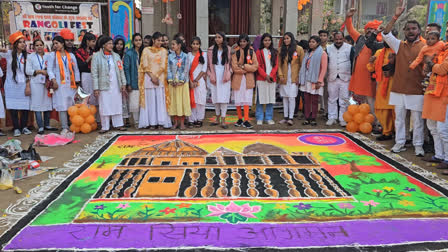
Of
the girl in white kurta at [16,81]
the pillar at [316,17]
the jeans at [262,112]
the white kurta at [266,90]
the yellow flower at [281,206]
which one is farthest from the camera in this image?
the pillar at [316,17]

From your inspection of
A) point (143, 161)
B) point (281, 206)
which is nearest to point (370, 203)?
point (281, 206)

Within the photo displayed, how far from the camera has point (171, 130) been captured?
6.55m

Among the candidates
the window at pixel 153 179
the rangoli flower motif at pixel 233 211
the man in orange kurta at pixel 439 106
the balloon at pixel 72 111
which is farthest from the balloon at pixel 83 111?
the man in orange kurta at pixel 439 106

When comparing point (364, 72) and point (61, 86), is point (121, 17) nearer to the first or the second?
point (61, 86)

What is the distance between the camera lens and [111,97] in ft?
20.9

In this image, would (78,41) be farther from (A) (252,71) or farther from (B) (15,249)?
(B) (15,249)

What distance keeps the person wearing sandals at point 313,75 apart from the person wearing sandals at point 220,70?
1.40 metres

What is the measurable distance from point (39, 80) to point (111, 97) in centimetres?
118

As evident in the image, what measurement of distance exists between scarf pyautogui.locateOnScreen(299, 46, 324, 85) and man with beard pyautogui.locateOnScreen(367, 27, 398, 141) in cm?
96

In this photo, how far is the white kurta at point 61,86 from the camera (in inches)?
245

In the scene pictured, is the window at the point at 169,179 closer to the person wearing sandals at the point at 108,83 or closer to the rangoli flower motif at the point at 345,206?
the rangoli flower motif at the point at 345,206

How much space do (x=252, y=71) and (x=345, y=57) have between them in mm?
1657

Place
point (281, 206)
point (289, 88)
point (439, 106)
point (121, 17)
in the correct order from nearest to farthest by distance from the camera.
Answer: point (281, 206) → point (439, 106) → point (289, 88) → point (121, 17)

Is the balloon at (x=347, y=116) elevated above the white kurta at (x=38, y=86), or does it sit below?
below
